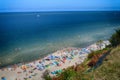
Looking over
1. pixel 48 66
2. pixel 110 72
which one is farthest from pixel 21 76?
pixel 110 72

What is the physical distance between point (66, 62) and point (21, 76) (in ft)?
22.1

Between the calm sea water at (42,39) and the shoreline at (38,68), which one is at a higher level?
the shoreline at (38,68)

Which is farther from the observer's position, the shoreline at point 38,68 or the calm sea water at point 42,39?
the calm sea water at point 42,39

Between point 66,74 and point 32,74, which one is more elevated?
point 66,74

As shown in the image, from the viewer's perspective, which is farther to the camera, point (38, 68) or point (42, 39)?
point (42, 39)

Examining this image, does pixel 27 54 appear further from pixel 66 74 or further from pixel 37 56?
pixel 66 74

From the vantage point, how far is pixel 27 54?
32.7 meters

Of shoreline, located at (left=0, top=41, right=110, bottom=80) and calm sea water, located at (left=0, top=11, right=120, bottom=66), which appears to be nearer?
shoreline, located at (left=0, top=41, right=110, bottom=80)

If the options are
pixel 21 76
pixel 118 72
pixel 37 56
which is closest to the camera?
pixel 118 72

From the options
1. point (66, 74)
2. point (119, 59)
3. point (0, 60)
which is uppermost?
point (119, 59)

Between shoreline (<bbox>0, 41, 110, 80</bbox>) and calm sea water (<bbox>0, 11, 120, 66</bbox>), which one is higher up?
shoreline (<bbox>0, 41, 110, 80</bbox>)

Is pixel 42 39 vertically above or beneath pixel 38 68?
beneath

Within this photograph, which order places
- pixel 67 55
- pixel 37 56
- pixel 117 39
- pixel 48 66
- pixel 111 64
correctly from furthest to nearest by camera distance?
1. pixel 37 56
2. pixel 67 55
3. pixel 48 66
4. pixel 117 39
5. pixel 111 64

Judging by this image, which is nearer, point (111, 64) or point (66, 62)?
point (111, 64)
